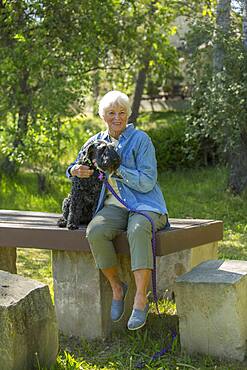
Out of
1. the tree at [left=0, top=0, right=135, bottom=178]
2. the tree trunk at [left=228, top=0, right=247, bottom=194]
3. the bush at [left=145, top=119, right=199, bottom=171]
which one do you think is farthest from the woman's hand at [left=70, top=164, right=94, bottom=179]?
the bush at [left=145, top=119, right=199, bottom=171]

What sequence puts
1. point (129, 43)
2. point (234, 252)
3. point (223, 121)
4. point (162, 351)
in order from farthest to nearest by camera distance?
point (129, 43), point (223, 121), point (234, 252), point (162, 351)

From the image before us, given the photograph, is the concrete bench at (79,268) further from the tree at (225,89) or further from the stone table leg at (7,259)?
the tree at (225,89)

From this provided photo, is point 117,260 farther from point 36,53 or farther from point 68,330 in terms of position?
point 36,53

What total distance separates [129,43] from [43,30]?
1.62 meters

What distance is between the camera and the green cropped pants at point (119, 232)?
427 centimetres

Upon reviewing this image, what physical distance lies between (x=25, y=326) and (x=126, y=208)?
3.55 feet

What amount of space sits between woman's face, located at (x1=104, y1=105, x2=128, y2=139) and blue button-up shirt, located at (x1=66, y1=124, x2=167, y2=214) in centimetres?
5

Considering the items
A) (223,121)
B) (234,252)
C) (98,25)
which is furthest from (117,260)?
(98,25)

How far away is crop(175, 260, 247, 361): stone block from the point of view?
Result: 13.6ft

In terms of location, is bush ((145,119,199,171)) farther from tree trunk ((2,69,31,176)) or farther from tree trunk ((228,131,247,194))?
tree trunk ((2,69,31,176))

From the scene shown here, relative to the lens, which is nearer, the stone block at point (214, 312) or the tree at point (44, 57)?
the stone block at point (214, 312)

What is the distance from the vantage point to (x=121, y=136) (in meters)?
4.71

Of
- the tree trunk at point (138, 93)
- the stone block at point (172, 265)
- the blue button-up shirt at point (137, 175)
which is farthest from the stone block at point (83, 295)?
the tree trunk at point (138, 93)

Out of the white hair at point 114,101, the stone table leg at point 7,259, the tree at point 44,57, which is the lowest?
the stone table leg at point 7,259
